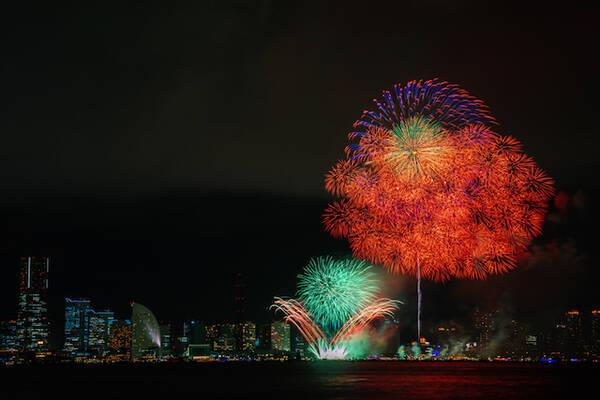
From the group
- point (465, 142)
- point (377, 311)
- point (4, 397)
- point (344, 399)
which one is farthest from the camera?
Answer: point (377, 311)

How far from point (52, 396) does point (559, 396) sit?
179ft

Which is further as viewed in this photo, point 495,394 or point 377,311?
point 377,311

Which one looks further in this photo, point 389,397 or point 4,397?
point 4,397

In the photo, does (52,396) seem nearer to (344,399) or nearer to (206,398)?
(206,398)

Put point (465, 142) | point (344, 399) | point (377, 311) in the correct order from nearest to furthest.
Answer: point (465, 142) < point (344, 399) < point (377, 311)

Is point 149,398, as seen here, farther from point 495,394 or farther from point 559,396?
point 559,396

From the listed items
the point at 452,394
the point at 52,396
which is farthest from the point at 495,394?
the point at 52,396

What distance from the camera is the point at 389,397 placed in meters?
64.6

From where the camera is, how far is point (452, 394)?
67.2m

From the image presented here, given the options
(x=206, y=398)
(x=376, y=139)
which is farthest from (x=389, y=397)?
(x=376, y=139)

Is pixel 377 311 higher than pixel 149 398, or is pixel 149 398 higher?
pixel 377 311

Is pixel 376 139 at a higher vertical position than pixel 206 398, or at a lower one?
higher

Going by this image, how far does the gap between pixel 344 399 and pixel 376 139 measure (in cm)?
2765

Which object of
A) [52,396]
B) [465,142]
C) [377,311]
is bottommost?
[52,396]
